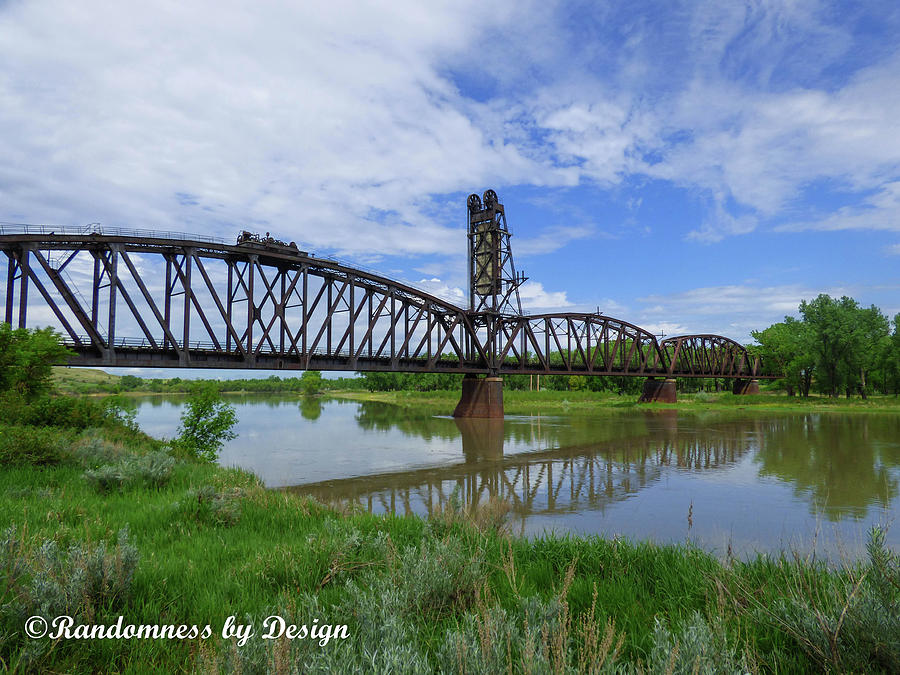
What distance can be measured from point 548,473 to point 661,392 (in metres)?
64.9

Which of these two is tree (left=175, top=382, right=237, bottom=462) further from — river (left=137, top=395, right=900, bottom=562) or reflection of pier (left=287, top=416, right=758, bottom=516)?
reflection of pier (left=287, top=416, right=758, bottom=516)

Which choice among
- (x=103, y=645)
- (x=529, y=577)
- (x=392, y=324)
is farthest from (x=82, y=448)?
(x=392, y=324)

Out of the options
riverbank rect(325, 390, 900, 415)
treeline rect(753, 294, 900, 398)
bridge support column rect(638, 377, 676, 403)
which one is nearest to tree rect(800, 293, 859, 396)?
treeline rect(753, 294, 900, 398)

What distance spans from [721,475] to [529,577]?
19477mm

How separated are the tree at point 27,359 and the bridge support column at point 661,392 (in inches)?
3085

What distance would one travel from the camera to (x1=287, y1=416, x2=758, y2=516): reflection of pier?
1747 cm

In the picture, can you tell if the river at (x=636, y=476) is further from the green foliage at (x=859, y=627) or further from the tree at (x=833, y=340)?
the tree at (x=833, y=340)

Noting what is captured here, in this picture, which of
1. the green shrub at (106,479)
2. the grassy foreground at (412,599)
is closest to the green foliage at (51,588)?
the grassy foreground at (412,599)

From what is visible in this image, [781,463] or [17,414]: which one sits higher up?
[17,414]

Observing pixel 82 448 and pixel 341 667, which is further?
pixel 82 448

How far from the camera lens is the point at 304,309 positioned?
40000mm

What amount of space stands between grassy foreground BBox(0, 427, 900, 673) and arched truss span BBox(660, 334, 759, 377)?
81330 mm

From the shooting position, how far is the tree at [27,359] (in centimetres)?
1855

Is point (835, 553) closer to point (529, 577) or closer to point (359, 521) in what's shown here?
point (529, 577)
